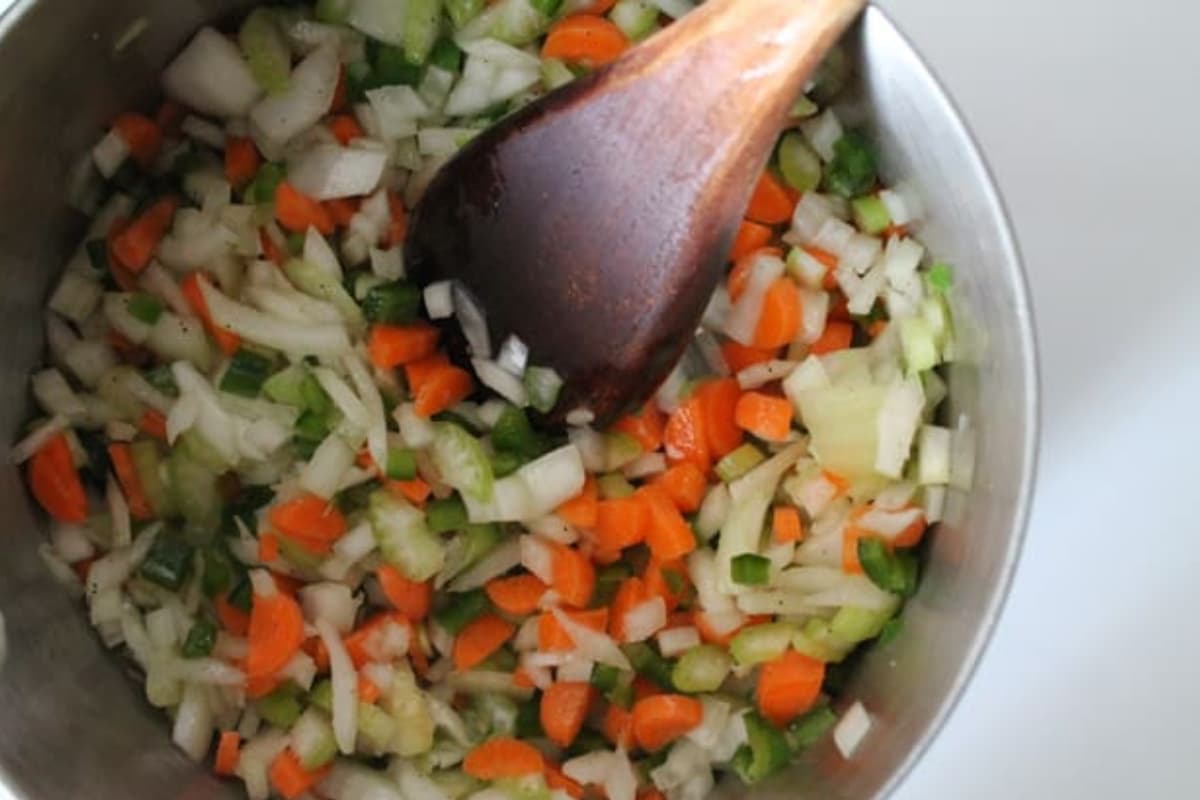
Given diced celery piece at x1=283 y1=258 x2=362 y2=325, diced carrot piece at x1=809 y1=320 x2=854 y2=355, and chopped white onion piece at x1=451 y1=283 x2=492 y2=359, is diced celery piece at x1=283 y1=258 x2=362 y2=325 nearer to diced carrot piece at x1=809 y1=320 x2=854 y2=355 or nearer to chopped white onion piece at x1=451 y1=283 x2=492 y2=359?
chopped white onion piece at x1=451 y1=283 x2=492 y2=359

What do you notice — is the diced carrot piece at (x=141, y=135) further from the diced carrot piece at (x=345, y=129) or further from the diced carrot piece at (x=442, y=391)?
the diced carrot piece at (x=442, y=391)

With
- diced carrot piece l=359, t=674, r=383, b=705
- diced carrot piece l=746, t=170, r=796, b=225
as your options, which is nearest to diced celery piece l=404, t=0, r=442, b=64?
diced carrot piece l=746, t=170, r=796, b=225

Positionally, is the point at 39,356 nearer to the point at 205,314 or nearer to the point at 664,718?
the point at 205,314

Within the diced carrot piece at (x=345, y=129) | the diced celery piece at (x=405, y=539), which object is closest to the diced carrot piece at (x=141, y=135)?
the diced carrot piece at (x=345, y=129)

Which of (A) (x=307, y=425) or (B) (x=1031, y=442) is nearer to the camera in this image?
(B) (x=1031, y=442)

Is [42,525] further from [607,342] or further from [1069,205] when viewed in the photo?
[1069,205]

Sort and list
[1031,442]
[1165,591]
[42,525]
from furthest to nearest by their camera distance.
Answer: [1165,591], [42,525], [1031,442]

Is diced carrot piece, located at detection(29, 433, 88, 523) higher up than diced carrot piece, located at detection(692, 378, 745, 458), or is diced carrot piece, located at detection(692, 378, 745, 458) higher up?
diced carrot piece, located at detection(29, 433, 88, 523)

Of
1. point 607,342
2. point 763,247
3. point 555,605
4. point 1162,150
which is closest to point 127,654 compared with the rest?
point 555,605
